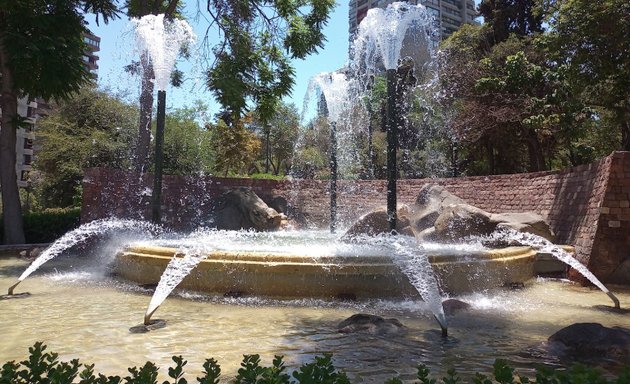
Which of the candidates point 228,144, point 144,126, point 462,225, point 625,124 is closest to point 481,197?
point 462,225

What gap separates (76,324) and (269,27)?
13958mm

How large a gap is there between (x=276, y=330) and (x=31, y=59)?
1037cm

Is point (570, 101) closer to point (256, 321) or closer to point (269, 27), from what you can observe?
point (269, 27)

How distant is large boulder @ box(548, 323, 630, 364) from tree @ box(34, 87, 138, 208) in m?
20.3

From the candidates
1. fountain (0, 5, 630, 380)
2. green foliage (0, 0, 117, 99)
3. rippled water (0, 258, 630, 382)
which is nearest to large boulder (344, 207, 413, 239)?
fountain (0, 5, 630, 380)

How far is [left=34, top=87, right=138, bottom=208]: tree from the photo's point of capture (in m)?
21.7

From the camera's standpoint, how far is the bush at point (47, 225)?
14250 mm

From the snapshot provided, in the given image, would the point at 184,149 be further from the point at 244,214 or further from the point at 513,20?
the point at 513,20

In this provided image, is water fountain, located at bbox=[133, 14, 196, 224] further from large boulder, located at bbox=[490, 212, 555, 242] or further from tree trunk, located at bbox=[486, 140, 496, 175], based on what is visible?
tree trunk, located at bbox=[486, 140, 496, 175]

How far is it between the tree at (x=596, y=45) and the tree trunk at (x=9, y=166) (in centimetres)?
1497

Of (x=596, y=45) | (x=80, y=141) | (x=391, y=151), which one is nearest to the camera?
(x=391, y=151)

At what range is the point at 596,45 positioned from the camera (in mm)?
12523

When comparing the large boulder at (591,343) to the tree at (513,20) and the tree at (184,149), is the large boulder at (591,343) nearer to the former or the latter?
the tree at (184,149)

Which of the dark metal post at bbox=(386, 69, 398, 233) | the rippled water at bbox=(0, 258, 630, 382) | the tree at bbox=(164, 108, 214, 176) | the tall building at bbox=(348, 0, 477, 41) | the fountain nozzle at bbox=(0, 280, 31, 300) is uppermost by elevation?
the tall building at bbox=(348, 0, 477, 41)
